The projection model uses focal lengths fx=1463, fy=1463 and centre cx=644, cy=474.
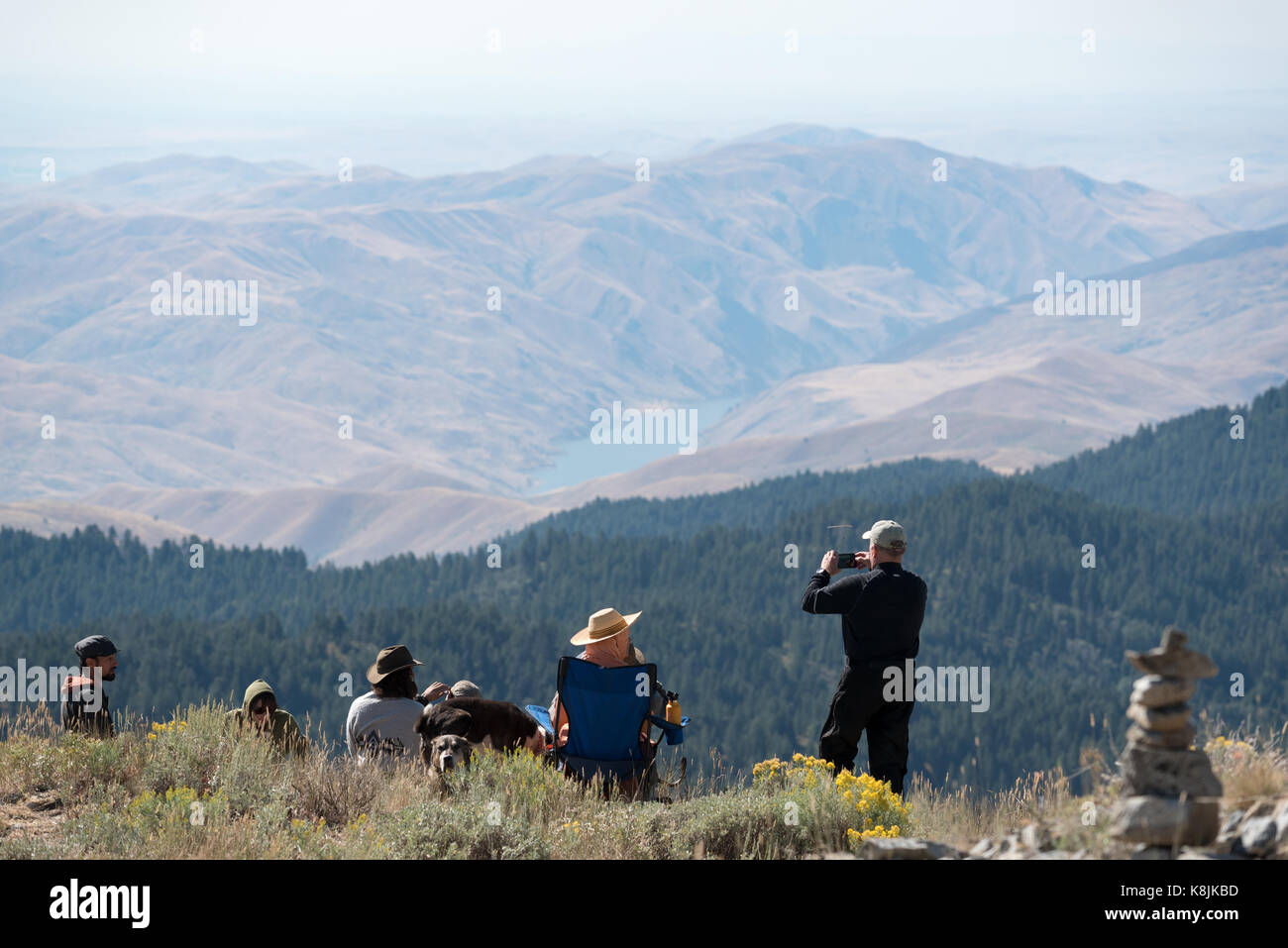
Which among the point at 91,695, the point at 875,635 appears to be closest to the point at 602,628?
the point at 875,635

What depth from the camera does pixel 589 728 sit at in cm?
1031

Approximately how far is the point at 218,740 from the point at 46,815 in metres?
1.22

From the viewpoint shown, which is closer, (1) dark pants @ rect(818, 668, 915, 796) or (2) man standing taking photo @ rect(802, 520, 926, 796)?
(2) man standing taking photo @ rect(802, 520, 926, 796)

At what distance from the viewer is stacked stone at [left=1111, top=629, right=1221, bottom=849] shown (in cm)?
680

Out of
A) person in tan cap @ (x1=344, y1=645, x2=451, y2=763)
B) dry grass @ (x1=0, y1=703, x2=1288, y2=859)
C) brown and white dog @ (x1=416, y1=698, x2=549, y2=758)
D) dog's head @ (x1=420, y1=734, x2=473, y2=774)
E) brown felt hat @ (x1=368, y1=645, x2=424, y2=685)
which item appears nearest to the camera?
dry grass @ (x1=0, y1=703, x2=1288, y2=859)

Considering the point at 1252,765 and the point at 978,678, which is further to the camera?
the point at 978,678

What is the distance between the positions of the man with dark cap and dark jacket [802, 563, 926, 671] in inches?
203

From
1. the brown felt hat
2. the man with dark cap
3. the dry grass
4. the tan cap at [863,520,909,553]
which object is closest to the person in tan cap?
the brown felt hat

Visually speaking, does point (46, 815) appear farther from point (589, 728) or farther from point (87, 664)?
point (589, 728)

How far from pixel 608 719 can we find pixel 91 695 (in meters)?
3.90

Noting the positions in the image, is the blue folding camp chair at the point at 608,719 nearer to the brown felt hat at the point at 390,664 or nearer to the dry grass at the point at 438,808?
the dry grass at the point at 438,808

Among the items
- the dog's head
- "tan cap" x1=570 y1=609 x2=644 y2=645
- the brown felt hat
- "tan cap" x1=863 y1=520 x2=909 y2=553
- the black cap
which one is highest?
"tan cap" x1=863 y1=520 x2=909 y2=553

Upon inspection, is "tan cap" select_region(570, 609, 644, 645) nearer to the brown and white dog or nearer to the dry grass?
the brown and white dog
